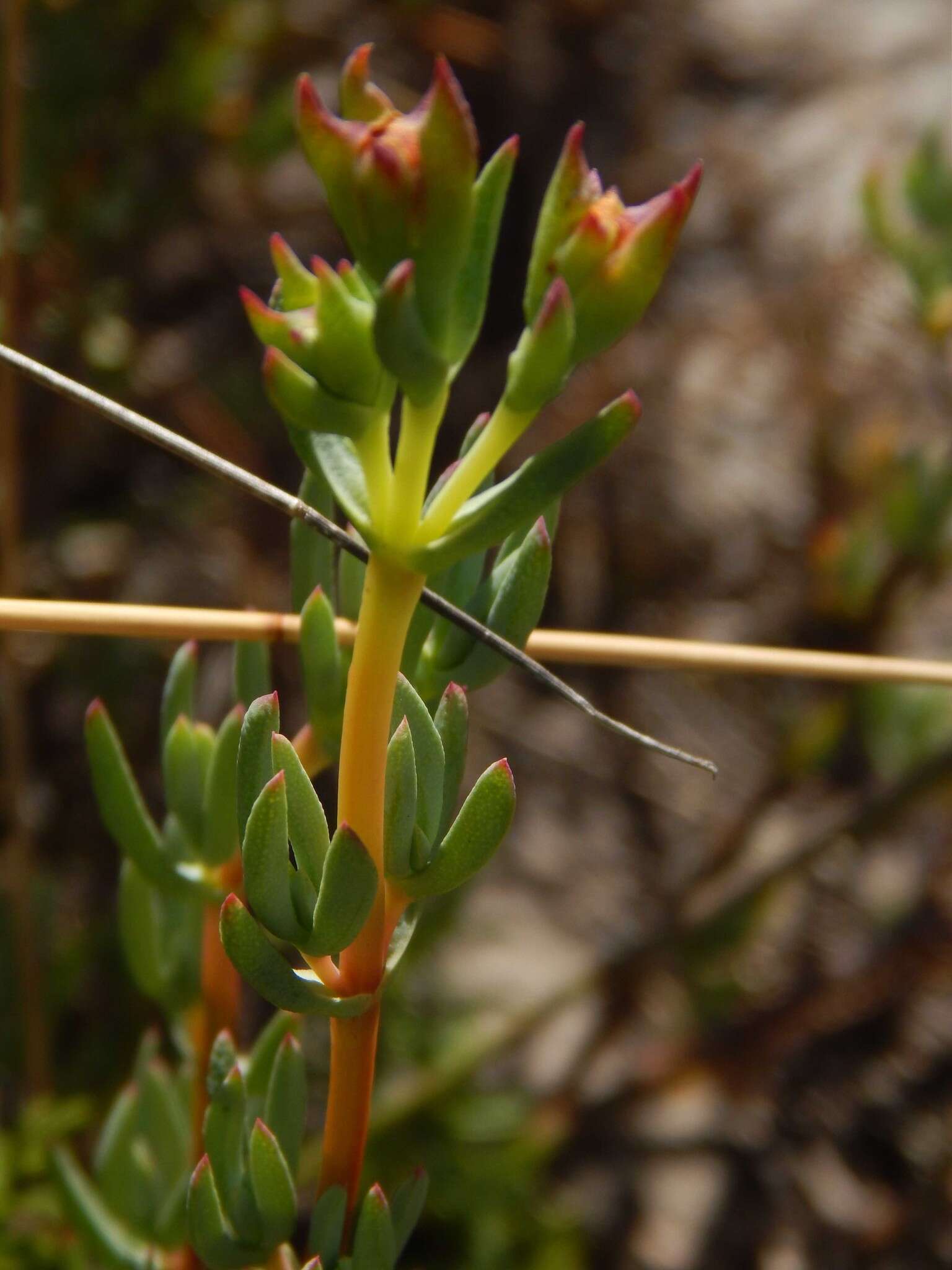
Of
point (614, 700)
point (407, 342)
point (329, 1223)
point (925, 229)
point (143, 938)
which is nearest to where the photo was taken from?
point (407, 342)

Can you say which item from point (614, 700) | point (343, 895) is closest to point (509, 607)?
point (343, 895)

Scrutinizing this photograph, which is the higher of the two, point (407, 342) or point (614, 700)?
point (407, 342)

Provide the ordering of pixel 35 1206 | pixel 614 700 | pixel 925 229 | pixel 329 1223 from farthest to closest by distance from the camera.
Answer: pixel 614 700 < pixel 925 229 < pixel 35 1206 < pixel 329 1223

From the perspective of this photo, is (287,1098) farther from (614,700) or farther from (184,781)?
(614,700)

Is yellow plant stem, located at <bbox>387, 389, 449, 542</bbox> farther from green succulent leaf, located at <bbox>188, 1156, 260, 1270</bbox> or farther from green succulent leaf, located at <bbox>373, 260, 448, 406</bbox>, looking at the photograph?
green succulent leaf, located at <bbox>188, 1156, 260, 1270</bbox>

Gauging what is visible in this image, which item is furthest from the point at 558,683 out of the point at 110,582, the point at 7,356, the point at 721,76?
the point at 721,76

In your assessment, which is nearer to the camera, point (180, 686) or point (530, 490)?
point (530, 490)

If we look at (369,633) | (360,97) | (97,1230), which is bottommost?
(97,1230)
